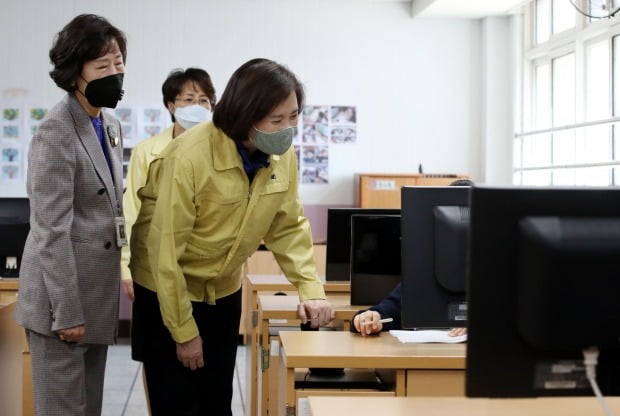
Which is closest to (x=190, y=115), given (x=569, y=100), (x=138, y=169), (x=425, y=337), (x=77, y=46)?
(x=138, y=169)

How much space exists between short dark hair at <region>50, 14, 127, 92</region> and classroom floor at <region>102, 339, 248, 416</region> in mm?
2727

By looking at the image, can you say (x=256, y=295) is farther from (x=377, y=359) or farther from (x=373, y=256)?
(x=377, y=359)

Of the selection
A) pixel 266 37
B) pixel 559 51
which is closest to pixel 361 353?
pixel 559 51

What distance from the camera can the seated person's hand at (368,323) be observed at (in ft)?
8.09

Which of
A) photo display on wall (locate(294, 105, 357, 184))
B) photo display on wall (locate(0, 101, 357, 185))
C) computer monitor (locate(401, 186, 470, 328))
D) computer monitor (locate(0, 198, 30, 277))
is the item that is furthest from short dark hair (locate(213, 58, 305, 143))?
photo display on wall (locate(294, 105, 357, 184))

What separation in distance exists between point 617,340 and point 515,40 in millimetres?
6513

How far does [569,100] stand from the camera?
6.57m

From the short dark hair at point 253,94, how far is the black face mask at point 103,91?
294mm

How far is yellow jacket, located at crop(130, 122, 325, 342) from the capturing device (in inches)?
89.1

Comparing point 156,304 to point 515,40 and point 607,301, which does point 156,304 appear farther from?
point 515,40

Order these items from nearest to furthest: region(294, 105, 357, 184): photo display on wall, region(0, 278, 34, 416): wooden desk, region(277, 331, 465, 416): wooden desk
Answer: region(277, 331, 465, 416): wooden desk
region(0, 278, 34, 416): wooden desk
region(294, 105, 357, 184): photo display on wall

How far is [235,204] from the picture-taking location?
2.37 meters

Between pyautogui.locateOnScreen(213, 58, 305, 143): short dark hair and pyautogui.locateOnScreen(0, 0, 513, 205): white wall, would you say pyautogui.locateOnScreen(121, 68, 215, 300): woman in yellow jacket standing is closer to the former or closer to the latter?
pyautogui.locateOnScreen(213, 58, 305, 143): short dark hair

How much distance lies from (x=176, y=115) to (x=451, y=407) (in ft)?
7.80
